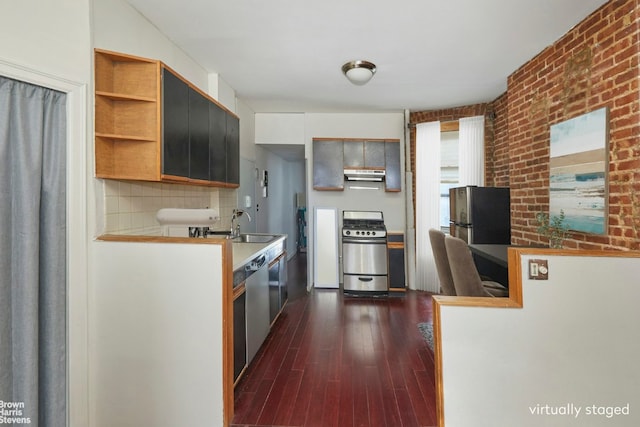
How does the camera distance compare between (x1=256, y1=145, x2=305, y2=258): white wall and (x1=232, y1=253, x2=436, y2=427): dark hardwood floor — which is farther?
(x1=256, y1=145, x2=305, y2=258): white wall

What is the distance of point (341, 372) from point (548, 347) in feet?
4.65

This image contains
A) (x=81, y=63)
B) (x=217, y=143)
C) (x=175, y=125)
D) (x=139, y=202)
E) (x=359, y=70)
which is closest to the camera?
(x=81, y=63)

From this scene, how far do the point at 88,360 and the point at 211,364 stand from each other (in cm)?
69

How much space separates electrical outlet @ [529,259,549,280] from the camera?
142 centimetres

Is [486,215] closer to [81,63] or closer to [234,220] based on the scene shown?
[234,220]

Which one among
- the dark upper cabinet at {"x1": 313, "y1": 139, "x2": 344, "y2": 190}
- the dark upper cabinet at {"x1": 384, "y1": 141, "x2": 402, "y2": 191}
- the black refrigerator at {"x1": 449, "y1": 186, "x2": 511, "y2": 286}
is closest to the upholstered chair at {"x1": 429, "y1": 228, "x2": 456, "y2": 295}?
the black refrigerator at {"x1": 449, "y1": 186, "x2": 511, "y2": 286}

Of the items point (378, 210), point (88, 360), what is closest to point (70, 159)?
point (88, 360)

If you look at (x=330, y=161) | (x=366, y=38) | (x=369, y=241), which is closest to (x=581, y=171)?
(x=366, y=38)

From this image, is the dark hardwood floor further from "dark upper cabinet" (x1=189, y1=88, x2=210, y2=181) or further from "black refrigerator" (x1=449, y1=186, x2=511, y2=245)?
"dark upper cabinet" (x1=189, y1=88, x2=210, y2=181)

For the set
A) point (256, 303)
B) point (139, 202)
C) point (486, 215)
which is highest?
point (139, 202)

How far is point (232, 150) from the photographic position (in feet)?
10.1

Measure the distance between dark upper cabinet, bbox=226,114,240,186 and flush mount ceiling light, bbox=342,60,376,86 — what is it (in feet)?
4.02

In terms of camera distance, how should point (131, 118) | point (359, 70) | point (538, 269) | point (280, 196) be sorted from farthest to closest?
point (280, 196) < point (359, 70) < point (131, 118) < point (538, 269)

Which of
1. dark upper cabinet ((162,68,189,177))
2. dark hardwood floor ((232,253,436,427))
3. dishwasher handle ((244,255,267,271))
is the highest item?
dark upper cabinet ((162,68,189,177))
